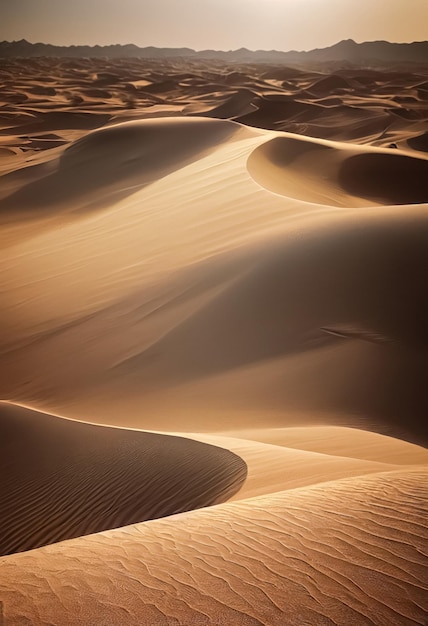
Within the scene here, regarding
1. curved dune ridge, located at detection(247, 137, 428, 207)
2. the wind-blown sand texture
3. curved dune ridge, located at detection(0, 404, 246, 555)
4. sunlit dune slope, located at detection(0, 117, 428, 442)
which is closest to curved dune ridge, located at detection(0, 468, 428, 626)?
the wind-blown sand texture

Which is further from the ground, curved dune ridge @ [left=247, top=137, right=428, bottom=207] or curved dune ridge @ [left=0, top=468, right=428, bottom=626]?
curved dune ridge @ [left=247, top=137, right=428, bottom=207]

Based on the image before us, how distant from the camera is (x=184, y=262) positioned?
973 cm

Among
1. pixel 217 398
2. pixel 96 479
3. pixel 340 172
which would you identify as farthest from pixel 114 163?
pixel 96 479

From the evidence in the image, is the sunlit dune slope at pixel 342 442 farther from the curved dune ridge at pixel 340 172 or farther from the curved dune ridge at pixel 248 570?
the curved dune ridge at pixel 340 172

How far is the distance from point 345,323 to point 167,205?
6.77 meters

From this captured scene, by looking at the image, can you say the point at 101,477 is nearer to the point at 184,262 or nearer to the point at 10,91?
the point at 184,262

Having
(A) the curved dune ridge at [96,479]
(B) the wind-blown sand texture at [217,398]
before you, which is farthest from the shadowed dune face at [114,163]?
(A) the curved dune ridge at [96,479]

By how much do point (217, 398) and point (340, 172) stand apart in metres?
12.3

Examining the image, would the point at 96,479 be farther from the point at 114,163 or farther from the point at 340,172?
the point at 114,163

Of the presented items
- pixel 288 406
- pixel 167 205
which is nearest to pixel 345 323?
pixel 288 406

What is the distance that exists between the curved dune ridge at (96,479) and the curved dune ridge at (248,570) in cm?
104

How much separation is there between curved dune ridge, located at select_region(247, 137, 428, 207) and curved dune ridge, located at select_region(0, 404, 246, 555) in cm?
974

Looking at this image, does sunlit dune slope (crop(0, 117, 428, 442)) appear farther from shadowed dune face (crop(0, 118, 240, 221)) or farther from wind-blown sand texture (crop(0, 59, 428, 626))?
shadowed dune face (crop(0, 118, 240, 221))

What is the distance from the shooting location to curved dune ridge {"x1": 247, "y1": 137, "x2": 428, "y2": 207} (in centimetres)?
1462
